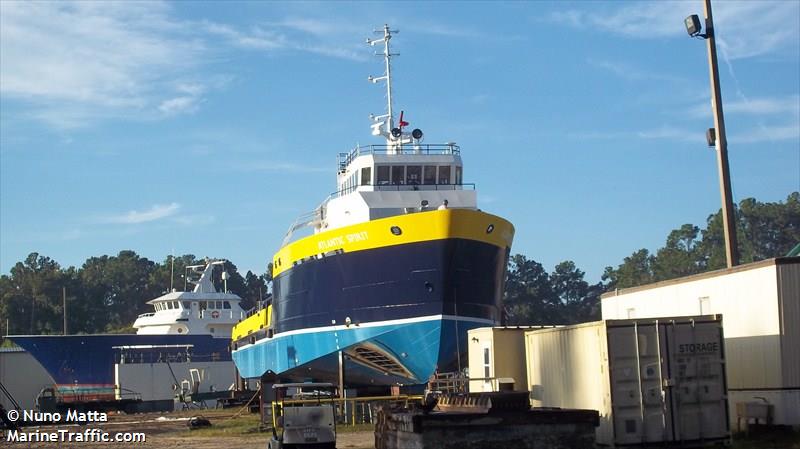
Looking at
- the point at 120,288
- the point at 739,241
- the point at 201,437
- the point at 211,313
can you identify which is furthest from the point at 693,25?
the point at 120,288

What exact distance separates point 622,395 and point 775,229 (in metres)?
86.4

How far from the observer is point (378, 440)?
1828 centimetres

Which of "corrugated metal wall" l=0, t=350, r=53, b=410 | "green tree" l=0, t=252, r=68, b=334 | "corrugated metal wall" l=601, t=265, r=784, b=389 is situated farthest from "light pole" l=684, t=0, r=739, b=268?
"green tree" l=0, t=252, r=68, b=334

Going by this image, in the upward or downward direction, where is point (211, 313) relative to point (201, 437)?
upward

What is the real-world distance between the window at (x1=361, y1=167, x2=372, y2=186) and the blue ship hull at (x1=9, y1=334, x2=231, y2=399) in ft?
87.6

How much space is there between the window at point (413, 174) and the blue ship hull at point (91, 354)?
2729 centimetres

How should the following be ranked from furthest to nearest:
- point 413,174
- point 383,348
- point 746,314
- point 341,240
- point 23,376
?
point 23,376
point 413,174
point 341,240
point 383,348
point 746,314

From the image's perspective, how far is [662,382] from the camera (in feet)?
55.2

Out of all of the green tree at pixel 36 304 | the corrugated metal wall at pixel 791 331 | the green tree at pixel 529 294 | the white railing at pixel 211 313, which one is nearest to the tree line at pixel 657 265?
the green tree at pixel 529 294

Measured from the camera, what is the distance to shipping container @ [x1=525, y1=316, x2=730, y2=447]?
55.0 ft

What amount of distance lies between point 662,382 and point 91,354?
48.1m

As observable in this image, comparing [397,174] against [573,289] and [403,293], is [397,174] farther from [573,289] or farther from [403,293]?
[573,289]

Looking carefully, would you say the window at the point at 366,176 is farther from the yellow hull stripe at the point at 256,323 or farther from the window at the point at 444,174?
the yellow hull stripe at the point at 256,323

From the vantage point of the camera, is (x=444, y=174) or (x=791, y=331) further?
(x=444, y=174)
